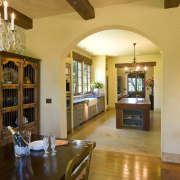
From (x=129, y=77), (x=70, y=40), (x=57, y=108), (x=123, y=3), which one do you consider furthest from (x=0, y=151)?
(x=129, y=77)

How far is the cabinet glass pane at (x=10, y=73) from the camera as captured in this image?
309 cm

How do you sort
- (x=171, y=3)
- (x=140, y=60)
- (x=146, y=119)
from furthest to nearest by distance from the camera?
(x=140, y=60) → (x=146, y=119) → (x=171, y=3)

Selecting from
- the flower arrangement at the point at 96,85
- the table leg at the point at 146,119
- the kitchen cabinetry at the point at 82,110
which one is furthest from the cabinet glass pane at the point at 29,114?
the flower arrangement at the point at 96,85

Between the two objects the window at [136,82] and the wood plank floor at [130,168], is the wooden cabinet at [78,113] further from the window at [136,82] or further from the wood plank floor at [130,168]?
the window at [136,82]

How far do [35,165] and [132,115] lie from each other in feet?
14.3

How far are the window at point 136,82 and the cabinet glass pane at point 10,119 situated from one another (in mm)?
10939

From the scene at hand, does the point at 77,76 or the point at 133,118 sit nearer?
the point at 133,118

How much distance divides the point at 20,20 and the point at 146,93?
1018cm

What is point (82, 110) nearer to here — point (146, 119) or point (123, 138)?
point (123, 138)

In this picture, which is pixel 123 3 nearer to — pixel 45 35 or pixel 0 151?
pixel 45 35

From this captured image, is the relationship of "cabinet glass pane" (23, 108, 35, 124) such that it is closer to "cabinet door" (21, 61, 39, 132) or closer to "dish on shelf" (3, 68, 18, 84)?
"cabinet door" (21, 61, 39, 132)

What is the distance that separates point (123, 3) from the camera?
313cm

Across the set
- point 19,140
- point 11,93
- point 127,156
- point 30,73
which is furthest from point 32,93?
point 127,156

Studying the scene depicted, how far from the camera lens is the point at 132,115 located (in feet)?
17.5
